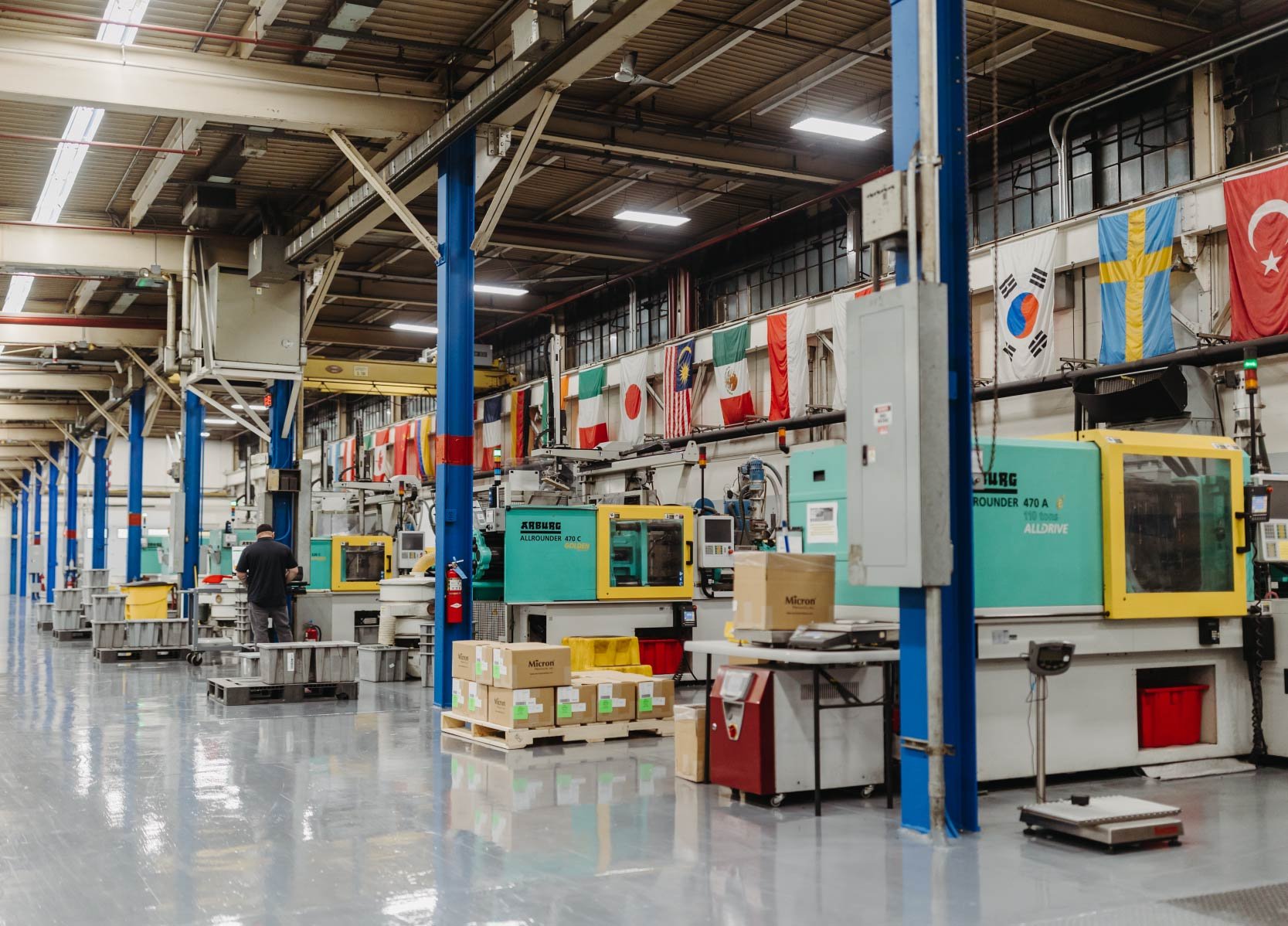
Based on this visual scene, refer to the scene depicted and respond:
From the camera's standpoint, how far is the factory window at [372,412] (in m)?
31.2

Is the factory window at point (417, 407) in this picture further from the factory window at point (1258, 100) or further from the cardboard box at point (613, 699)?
the factory window at point (1258, 100)

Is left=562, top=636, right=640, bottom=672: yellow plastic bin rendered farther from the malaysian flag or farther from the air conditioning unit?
the malaysian flag

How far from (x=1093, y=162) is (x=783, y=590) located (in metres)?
8.77

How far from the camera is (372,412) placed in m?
32.4

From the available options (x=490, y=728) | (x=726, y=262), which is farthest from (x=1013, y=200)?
(x=490, y=728)

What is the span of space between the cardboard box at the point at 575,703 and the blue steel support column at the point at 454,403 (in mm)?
1999

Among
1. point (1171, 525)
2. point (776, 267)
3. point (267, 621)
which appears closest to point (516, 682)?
point (1171, 525)

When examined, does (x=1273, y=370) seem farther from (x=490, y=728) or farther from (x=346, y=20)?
(x=346, y=20)

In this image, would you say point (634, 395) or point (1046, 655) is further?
point (634, 395)

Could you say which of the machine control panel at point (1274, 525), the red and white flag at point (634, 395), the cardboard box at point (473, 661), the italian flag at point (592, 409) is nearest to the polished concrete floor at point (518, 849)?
the cardboard box at point (473, 661)

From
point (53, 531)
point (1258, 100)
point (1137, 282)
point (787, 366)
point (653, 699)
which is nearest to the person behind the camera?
point (653, 699)

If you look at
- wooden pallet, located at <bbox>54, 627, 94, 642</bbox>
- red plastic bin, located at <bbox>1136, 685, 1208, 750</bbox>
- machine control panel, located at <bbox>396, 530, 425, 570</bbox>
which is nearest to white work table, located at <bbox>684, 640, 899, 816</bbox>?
red plastic bin, located at <bbox>1136, 685, 1208, 750</bbox>

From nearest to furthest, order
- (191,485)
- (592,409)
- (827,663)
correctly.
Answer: (827,663) < (191,485) < (592,409)

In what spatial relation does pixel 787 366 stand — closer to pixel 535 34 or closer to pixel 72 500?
pixel 535 34
